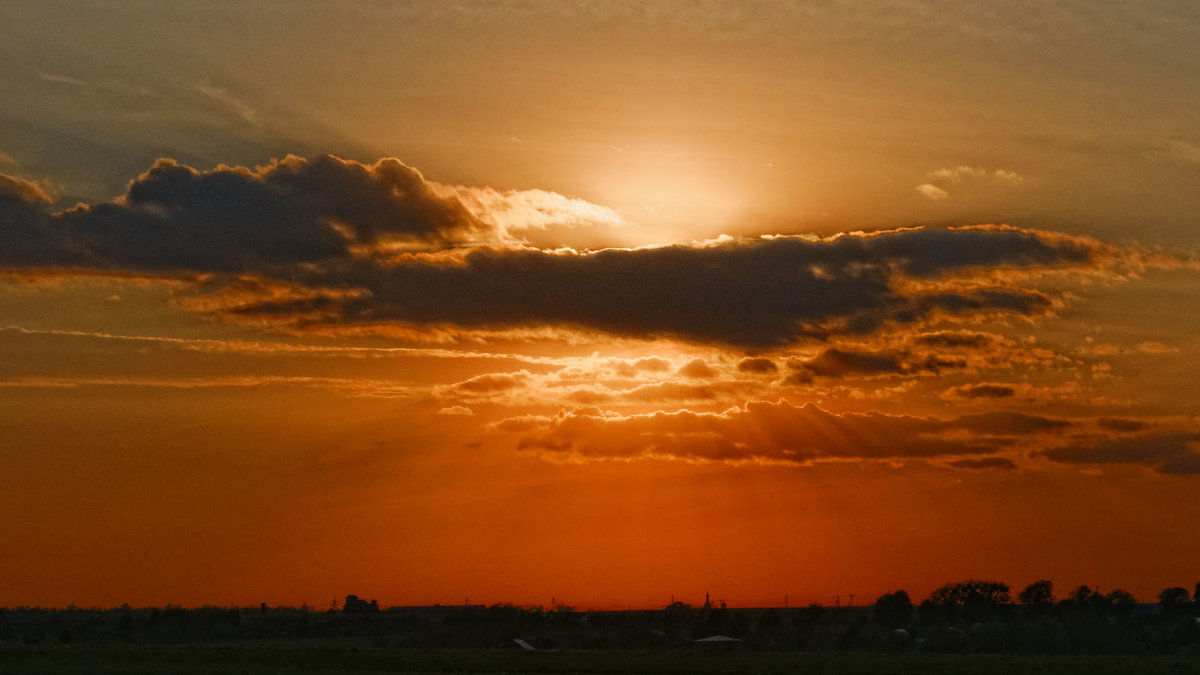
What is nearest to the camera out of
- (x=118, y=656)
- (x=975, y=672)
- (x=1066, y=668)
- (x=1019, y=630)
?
(x=975, y=672)

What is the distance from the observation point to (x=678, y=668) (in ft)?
423

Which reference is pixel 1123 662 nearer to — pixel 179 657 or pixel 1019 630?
pixel 1019 630

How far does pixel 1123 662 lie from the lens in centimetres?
14312

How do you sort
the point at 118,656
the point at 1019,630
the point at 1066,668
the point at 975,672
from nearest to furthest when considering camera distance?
the point at 975,672
the point at 1066,668
the point at 118,656
the point at 1019,630

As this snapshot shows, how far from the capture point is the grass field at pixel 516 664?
117250 mm

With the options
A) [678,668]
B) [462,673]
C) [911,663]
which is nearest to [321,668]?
[462,673]

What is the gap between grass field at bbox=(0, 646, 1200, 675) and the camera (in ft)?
385

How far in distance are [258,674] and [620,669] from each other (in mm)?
36353

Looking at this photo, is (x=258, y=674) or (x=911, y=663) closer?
(x=258, y=674)

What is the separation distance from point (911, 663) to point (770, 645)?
64800 mm

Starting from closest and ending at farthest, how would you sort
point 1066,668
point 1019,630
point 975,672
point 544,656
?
point 975,672 → point 1066,668 → point 544,656 → point 1019,630

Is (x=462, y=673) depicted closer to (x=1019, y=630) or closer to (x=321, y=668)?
(x=321, y=668)

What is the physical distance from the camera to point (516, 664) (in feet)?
445

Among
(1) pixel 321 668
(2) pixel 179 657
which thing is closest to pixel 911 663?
(1) pixel 321 668
